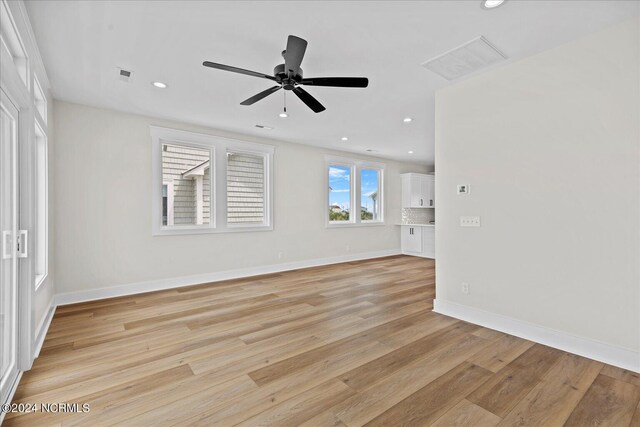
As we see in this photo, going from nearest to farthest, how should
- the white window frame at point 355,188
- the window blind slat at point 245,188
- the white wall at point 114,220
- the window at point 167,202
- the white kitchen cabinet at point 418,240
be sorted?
the white wall at point 114,220, the window at point 167,202, the window blind slat at point 245,188, the white window frame at point 355,188, the white kitchen cabinet at point 418,240

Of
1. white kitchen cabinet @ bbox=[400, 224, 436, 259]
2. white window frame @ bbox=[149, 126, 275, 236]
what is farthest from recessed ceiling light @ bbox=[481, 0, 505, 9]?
white kitchen cabinet @ bbox=[400, 224, 436, 259]

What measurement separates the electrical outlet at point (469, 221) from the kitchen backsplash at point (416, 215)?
5.38 m

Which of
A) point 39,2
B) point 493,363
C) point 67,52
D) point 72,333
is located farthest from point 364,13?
point 72,333

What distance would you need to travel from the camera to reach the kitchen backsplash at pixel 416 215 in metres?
8.69

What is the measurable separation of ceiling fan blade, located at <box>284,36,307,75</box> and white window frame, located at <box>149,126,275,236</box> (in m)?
3.07

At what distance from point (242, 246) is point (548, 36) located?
16.0 feet

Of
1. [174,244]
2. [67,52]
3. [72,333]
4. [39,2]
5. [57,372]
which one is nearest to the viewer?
[39,2]

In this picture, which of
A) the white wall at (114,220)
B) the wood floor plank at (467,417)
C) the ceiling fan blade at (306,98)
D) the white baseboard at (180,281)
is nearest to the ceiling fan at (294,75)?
the ceiling fan blade at (306,98)

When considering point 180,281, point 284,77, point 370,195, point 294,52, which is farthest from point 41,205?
point 370,195

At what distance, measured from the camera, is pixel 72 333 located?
2.93 metres

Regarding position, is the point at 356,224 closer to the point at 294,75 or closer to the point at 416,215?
the point at 416,215

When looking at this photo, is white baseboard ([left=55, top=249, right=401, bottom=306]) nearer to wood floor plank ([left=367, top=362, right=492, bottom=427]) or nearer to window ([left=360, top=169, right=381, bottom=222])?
window ([left=360, top=169, right=381, bottom=222])

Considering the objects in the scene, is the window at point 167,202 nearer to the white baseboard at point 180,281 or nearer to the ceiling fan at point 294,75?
the white baseboard at point 180,281

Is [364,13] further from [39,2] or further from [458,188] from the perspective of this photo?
[39,2]
